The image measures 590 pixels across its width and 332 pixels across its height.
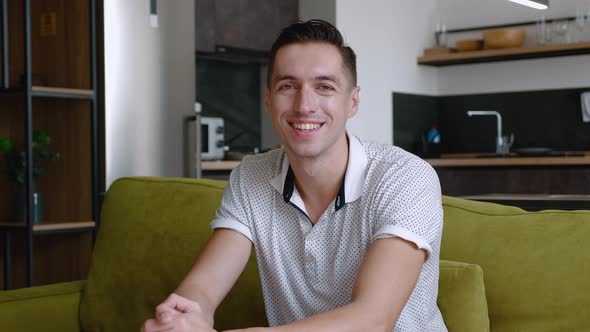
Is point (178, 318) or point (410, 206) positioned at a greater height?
point (410, 206)

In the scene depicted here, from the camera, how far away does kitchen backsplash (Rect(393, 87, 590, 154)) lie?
22.2 ft

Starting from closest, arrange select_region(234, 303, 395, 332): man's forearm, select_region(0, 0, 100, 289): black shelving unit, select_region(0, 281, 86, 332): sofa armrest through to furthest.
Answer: select_region(234, 303, 395, 332): man's forearm → select_region(0, 281, 86, 332): sofa armrest → select_region(0, 0, 100, 289): black shelving unit

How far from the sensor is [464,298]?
75.2 inches

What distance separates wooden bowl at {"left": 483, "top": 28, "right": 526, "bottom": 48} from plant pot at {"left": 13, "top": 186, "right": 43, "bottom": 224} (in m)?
3.87

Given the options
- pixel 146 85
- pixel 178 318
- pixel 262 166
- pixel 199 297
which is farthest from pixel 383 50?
pixel 178 318

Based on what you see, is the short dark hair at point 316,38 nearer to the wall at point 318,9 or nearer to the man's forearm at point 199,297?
the man's forearm at point 199,297

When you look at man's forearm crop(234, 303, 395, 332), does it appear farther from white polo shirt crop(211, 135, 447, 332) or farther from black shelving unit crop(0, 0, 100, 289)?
black shelving unit crop(0, 0, 100, 289)

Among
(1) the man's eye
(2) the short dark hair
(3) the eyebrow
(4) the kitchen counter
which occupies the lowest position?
(4) the kitchen counter

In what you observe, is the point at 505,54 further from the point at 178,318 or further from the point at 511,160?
the point at 178,318

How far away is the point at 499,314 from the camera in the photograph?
77.6 inches

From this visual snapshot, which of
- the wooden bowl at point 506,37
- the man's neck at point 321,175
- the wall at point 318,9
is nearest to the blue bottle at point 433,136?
the wooden bowl at point 506,37

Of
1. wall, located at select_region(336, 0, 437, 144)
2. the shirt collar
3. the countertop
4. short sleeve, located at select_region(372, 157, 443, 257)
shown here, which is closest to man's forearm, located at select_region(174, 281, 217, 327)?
the shirt collar

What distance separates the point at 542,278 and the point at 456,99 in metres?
5.55

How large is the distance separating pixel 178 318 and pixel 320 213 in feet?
1.39
